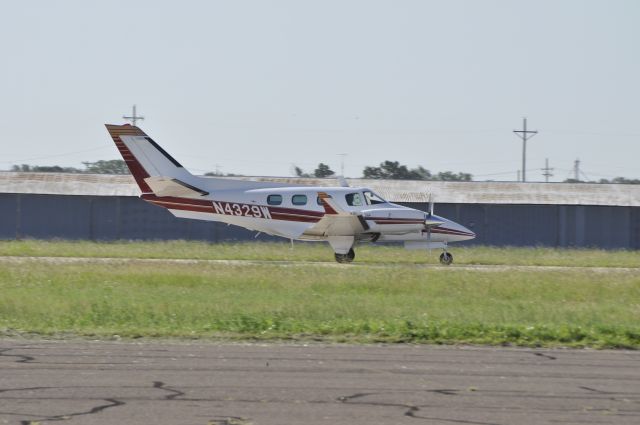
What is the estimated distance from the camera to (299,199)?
3428 cm

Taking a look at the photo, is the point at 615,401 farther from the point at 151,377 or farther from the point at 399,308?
the point at 399,308

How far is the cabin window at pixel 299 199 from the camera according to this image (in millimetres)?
34219

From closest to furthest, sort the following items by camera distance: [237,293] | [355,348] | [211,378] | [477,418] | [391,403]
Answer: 1. [477,418]
2. [391,403]
3. [211,378]
4. [355,348]
5. [237,293]

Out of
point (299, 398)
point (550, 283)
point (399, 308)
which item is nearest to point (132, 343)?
point (299, 398)

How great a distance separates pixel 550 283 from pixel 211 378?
15457 millimetres

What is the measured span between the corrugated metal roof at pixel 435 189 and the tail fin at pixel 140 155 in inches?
503

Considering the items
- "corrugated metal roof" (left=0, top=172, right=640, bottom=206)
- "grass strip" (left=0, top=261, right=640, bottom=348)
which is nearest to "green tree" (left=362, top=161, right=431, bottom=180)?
"corrugated metal roof" (left=0, top=172, right=640, bottom=206)

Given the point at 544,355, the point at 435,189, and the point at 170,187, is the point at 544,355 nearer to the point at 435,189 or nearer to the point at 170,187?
the point at 170,187

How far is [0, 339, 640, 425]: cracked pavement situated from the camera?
10.0m

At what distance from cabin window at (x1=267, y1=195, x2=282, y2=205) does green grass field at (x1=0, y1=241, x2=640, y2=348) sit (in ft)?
7.89

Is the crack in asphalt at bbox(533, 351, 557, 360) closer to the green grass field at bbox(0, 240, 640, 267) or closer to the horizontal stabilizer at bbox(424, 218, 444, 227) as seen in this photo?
the horizontal stabilizer at bbox(424, 218, 444, 227)

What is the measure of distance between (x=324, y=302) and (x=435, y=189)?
98.0 feet

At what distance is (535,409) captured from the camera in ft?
34.3

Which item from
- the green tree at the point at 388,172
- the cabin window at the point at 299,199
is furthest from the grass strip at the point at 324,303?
the green tree at the point at 388,172
